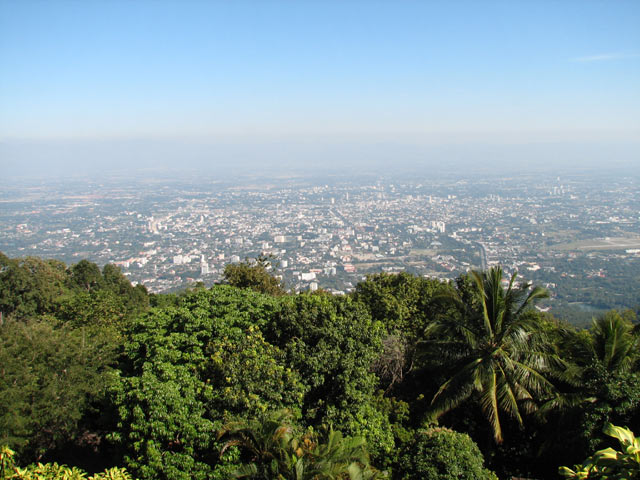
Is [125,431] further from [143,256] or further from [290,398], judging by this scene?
[143,256]

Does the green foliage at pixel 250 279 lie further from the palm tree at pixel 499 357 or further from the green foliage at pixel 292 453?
the green foliage at pixel 292 453

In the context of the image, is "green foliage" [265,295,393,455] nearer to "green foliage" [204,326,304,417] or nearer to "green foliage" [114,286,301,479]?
"green foliage" [204,326,304,417]

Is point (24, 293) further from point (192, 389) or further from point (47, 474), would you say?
point (47, 474)

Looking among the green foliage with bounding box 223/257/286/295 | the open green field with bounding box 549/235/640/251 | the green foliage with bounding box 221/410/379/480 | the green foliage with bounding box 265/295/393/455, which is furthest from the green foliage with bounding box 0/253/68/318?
the open green field with bounding box 549/235/640/251

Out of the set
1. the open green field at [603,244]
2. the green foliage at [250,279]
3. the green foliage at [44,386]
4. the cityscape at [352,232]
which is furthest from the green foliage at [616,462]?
the open green field at [603,244]

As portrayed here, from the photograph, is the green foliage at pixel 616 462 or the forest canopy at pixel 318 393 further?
the forest canopy at pixel 318 393

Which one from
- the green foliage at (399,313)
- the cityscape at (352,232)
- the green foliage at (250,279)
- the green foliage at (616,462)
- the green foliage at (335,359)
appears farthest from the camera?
the cityscape at (352,232)

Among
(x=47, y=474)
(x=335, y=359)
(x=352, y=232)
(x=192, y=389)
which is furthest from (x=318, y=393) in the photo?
(x=352, y=232)
